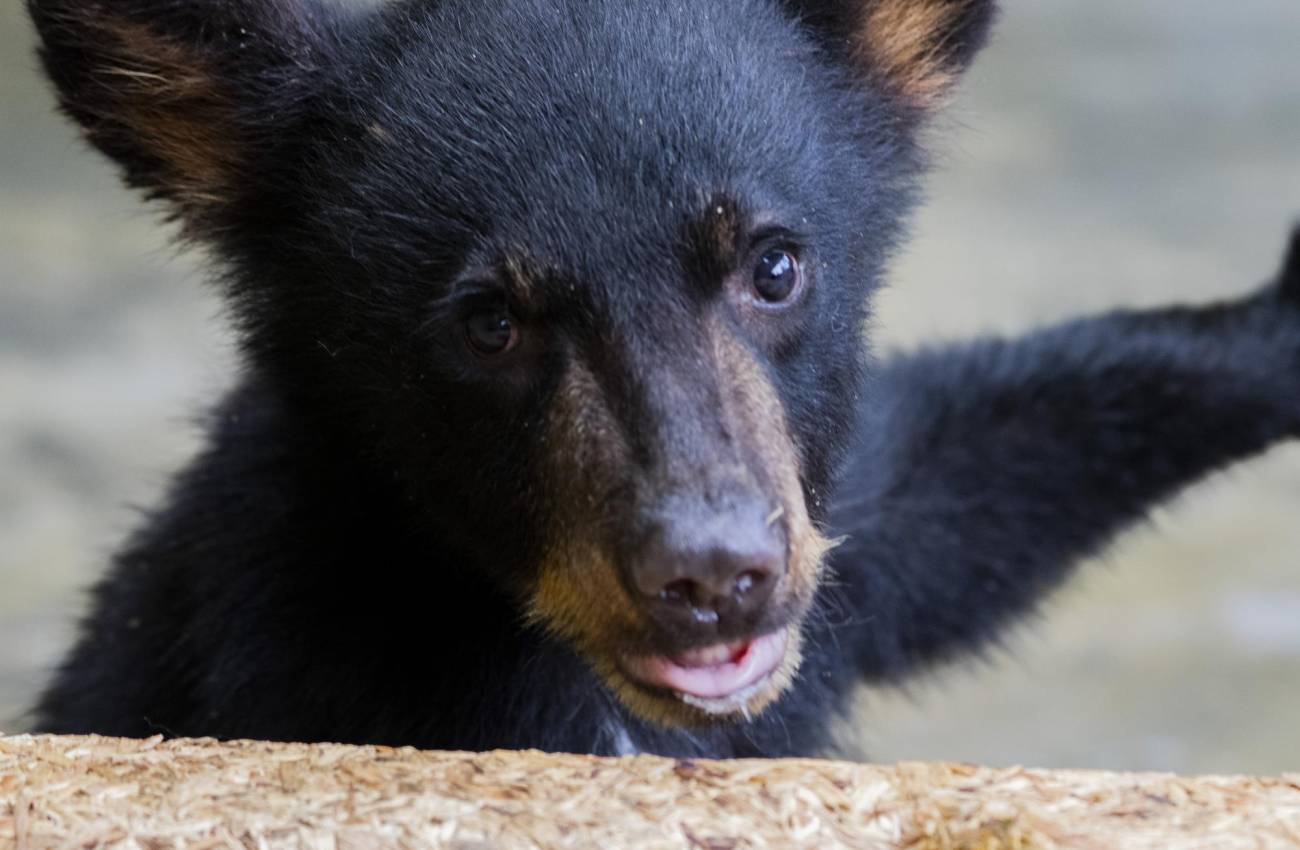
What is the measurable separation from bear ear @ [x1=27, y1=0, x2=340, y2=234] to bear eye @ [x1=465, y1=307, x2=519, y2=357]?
828mm

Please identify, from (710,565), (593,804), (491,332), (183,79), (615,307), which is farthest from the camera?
(183,79)

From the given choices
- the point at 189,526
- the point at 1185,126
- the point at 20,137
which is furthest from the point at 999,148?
the point at 189,526

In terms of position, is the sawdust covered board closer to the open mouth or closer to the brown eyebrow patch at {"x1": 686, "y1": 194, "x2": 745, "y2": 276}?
the open mouth

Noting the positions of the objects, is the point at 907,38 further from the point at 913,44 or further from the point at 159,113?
the point at 159,113

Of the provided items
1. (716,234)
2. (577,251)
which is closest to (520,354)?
(577,251)

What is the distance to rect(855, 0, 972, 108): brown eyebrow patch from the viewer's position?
15.2ft

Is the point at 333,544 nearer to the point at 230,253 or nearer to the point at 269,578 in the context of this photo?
the point at 269,578

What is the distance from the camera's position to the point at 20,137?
10.8 meters

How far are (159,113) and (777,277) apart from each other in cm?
153

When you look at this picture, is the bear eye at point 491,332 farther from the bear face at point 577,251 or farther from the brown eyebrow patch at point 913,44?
the brown eyebrow patch at point 913,44

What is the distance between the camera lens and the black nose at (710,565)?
3.41 meters

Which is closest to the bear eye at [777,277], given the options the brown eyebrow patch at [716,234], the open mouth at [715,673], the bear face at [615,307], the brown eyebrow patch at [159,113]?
the bear face at [615,307]

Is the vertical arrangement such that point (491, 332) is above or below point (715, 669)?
above

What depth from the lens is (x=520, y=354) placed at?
3887 millimetres
